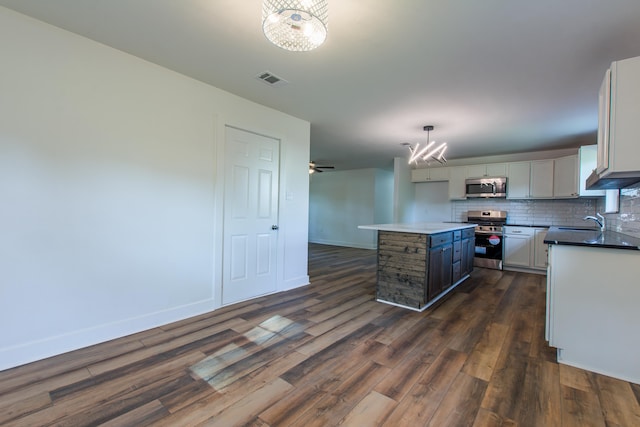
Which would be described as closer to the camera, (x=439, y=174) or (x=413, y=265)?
(x=413, y=265)

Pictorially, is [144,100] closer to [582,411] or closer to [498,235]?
[582,411]

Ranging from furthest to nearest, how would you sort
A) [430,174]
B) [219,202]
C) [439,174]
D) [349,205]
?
[349,205] → [430,174] → [439,174] → [219,202]

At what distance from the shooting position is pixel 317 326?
278 cm

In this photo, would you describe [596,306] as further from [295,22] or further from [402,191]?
[402,191]

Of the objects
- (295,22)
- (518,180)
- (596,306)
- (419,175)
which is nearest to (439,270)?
(596,306)

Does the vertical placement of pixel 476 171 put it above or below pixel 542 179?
above

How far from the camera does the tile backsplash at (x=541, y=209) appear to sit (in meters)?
5.25

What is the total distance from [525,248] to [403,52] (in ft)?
15.3

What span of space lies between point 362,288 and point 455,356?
1.93m

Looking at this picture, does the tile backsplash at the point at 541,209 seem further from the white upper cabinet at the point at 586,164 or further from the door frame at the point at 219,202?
the door frame at the point at 219,202

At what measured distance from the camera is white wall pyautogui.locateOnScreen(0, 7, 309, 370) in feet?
6.67

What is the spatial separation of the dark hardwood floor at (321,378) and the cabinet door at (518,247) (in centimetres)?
267

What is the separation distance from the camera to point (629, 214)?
2844 millimetres

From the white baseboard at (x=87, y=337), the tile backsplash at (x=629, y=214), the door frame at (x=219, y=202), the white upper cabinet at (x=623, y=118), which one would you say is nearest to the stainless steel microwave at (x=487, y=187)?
the tile backsplash at (x=629, y=214)
